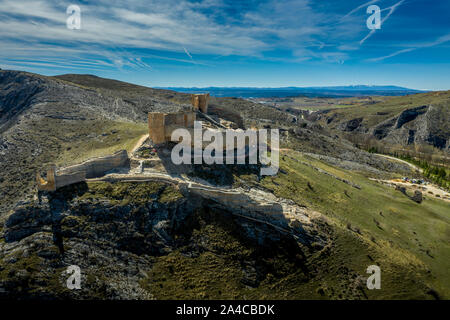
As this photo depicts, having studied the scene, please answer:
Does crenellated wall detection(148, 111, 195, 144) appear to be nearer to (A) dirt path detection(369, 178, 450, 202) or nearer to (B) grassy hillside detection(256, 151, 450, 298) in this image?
(B) grassy hillside detection(256, 151, 450, 298)

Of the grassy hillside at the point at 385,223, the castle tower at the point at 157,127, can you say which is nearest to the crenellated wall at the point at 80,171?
the castle tower at the point at 157,127

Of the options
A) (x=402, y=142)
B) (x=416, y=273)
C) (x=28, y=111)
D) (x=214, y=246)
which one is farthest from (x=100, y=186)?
(x=402, y=142)

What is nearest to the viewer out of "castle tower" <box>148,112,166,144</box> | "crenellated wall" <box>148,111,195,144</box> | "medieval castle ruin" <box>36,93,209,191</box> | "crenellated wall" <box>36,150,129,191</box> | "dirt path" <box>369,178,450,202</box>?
"crenellated wall" <box>36,150,129,191</box>

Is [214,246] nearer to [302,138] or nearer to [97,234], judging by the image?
[97,234]

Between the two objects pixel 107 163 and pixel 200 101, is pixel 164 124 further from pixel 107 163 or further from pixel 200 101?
pixel 200 101

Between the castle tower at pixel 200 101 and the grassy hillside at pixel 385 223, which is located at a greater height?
the castle tower at pixel 200 101

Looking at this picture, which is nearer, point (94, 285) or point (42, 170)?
point (94, 285)

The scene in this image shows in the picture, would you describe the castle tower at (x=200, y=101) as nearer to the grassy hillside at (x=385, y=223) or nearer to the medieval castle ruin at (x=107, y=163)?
the medieval castle ruin at (x=107, y=163)

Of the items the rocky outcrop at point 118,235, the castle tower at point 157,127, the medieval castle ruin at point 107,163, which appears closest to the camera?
the rocky outcrop at point 118,235

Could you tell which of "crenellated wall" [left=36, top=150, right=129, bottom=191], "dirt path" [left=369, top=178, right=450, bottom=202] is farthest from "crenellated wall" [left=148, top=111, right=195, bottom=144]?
"dirt path" [left=369, top=178, right=450, bottom=202]

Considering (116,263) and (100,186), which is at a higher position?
(100,186)

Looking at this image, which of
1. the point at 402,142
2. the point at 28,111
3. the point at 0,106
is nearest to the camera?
the point at 28,111
